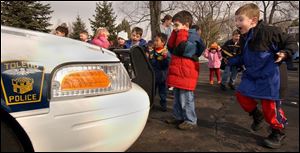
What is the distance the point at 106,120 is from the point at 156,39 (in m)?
3.00

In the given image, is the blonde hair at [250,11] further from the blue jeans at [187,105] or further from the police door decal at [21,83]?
the police door decal at [21,83]

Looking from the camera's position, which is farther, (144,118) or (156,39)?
(156,39)

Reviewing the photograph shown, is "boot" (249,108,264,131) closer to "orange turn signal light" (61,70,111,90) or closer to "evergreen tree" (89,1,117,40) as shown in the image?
"orange turn signal light" (61,70,111,90)

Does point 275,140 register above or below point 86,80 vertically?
below

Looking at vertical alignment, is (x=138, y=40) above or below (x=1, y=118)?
above

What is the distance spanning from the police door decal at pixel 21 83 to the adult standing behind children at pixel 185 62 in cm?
207

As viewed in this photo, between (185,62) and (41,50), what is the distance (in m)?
2.11

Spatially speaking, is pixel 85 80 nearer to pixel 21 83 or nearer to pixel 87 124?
pixel 87 124

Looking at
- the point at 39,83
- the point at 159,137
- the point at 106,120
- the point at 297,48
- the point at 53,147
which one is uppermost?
the point at 297,48

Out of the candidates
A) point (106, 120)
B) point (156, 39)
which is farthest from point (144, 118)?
point (156, 39)

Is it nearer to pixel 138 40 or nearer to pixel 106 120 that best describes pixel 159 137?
pixel 106 120

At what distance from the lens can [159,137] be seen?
3.38 meters

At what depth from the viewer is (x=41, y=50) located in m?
1.94

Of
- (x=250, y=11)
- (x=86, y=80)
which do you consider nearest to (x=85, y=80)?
(x=86, y=80)
